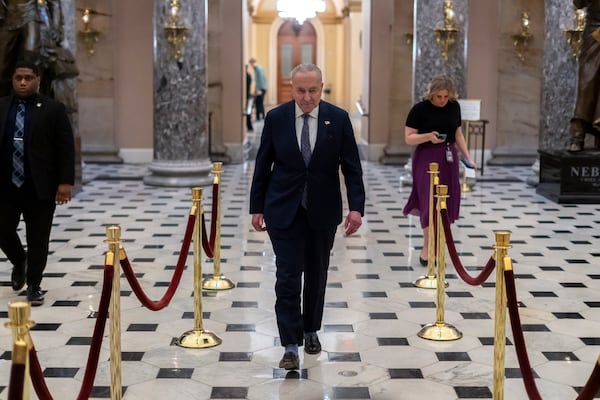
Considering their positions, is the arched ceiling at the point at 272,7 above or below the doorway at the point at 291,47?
above

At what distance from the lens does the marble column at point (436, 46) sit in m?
13.6

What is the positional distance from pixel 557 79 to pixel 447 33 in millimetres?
1776

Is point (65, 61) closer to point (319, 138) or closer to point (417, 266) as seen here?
point (417, 266)

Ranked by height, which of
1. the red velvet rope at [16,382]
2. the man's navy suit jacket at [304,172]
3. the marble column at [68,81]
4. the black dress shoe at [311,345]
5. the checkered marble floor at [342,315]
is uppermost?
the marble column at [68,81]

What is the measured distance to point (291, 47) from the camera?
120 ft

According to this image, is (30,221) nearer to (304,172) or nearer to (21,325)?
(304,172)

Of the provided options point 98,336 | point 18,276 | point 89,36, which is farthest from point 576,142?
point 98,336

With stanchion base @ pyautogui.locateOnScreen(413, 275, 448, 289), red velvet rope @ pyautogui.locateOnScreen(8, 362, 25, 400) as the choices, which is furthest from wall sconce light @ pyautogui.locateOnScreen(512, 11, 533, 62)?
red velvet rope @ pyautogui.locateOnScreen(8, 362, 25, 400)

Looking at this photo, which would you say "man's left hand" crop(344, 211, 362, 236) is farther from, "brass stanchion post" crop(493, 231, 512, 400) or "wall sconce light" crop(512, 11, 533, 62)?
"wall sconce light" crop(512, 11, 533, 62)

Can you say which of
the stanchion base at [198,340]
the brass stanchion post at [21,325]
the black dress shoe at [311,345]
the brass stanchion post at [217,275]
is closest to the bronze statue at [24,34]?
the brass stanchion post at [217,275]

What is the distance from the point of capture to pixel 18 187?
6266mm

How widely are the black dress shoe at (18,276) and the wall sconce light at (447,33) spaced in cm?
847

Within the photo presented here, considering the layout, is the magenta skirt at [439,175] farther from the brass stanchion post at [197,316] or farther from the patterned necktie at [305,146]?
the patterned necktie at [305,146]

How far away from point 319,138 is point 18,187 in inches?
96.3
